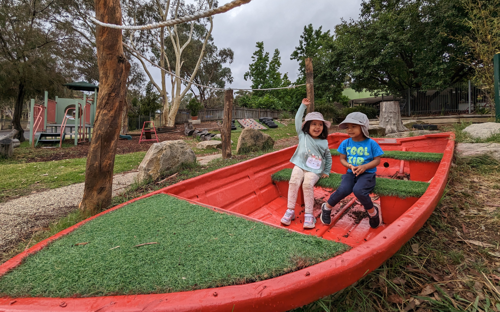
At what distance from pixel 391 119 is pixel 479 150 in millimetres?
4652

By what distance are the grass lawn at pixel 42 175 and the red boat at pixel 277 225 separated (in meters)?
3.52

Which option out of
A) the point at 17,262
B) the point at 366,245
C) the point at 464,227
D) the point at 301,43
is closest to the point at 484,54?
the point at 464,227

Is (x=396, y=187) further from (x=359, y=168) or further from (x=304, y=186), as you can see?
(x=304, y=186)

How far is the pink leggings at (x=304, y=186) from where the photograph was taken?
8.56ft

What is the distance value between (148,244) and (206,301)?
0.64 m

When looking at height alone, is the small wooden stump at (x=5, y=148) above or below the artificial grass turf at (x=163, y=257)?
above

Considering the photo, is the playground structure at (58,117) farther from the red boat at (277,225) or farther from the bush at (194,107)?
the bush at (194,107)

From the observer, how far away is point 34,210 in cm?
326

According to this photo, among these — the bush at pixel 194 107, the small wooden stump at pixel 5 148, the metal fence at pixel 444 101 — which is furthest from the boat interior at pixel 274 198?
the bush at pixel 194 107

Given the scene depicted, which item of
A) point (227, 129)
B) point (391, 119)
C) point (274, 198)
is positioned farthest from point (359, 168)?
point (391, 119)

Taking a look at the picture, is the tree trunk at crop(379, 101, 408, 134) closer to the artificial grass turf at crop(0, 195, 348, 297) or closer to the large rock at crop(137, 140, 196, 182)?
the large rock at crop(137, 140, 196, 182)

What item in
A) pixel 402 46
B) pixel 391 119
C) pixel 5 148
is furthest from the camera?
pixel 402 46

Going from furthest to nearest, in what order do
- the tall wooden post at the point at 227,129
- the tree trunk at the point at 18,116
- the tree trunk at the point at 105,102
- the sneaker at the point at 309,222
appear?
the tree trunk at the point at 18,116
the tall wooden post at the point at 227,129
the tree trunk at the point at 105,102
the sneaker at the point at 309,222

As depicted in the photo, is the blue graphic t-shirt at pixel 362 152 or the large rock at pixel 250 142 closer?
the blue graphic t-shirt at pixel 362 152
